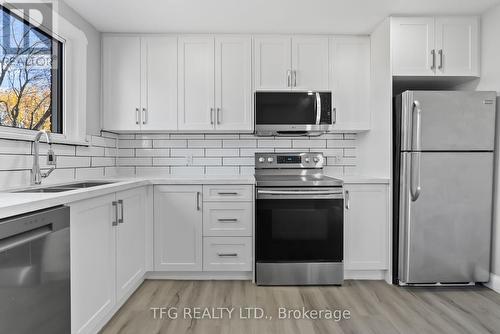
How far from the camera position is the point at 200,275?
9.33 feet

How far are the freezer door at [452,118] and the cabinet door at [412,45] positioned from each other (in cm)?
35

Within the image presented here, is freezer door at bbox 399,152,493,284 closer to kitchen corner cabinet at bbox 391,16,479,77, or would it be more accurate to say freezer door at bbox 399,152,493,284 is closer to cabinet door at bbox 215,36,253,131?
kitchen corner cabinet at bbox 391,16,479,77

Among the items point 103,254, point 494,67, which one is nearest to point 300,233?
point 103,254

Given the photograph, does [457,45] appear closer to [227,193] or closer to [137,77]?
[227,193]

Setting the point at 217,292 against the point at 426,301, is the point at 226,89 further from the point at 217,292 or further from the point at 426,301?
the point at 426,301

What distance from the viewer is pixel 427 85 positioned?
3.15 metres

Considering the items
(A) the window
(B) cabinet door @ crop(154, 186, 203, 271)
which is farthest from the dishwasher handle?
(B) cabinet door @ crop(154, 186, 203, 271)

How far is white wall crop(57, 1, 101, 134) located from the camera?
286cm

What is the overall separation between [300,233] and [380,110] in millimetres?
1307

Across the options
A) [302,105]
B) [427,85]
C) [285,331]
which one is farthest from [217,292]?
[427,85]

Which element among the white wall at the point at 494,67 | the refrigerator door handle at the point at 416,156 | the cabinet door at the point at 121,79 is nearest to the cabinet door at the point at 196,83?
the cabinet door at the point at 121,79

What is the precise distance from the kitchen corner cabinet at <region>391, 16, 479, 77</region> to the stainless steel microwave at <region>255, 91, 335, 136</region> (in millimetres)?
664

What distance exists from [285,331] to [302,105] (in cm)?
188

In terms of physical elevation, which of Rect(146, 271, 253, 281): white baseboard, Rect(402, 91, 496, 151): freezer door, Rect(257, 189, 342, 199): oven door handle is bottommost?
Rect(146, 271, 253, 281): white baseboard
